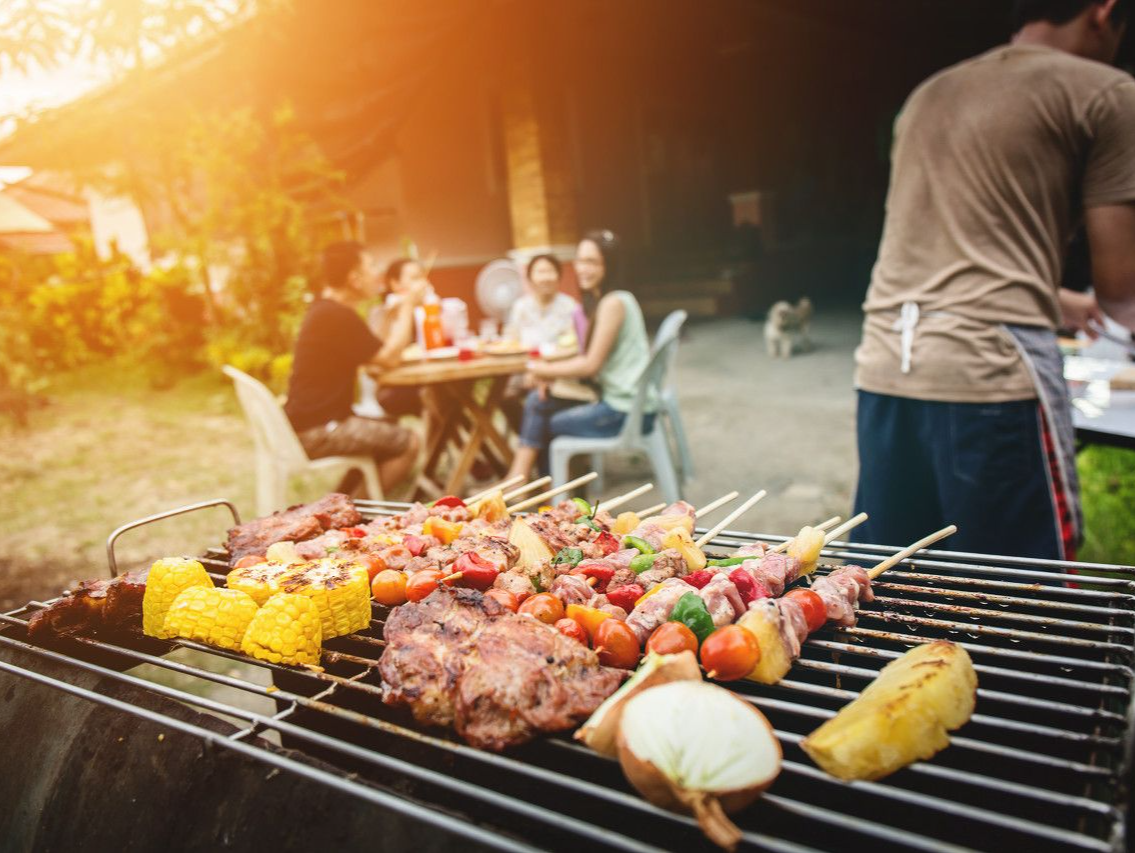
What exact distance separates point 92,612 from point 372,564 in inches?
31.9

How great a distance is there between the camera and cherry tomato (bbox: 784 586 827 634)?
175 centimetres

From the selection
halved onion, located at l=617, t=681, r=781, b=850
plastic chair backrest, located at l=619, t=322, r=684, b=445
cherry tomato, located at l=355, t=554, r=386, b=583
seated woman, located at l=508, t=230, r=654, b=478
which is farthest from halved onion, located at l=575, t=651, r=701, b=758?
seated woman, located at l=508, t=230, r=654, b=478

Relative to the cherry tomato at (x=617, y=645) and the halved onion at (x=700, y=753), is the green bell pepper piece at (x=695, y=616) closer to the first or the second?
the cherry tomato at (x=617, y=645)

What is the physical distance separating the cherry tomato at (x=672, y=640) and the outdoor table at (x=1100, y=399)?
2182 millimetres

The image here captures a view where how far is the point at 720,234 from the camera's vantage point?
17281mm

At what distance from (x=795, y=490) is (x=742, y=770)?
522 cm

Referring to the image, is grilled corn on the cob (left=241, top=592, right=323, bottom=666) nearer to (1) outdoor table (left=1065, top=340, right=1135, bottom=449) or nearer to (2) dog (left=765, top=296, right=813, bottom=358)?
(1) outdoor table (left=1065, top=340, right=1135, bottom=449)

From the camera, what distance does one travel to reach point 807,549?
206cm

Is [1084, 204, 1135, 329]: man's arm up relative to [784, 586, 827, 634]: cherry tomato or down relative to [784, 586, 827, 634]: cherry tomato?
up

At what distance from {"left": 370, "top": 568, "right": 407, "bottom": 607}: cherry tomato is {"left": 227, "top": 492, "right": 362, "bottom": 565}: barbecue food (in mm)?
589

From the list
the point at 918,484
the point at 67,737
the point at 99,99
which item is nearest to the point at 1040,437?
the point at 918,484

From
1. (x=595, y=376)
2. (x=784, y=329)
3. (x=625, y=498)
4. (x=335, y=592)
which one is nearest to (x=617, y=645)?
(x=335, y=592)

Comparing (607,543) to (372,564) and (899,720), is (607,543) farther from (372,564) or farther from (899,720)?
(899,720)

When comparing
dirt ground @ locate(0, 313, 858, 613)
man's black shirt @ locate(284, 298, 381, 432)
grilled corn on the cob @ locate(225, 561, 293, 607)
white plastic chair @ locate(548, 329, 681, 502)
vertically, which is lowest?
dirt ground @ locate(0, 313, 858, 613)
